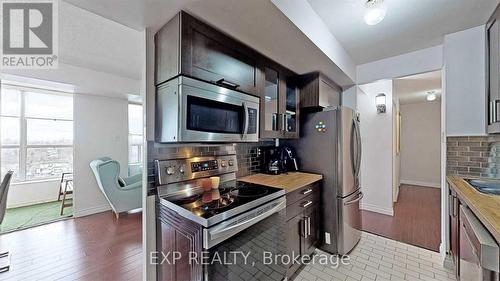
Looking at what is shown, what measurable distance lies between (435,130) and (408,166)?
1.20 metres

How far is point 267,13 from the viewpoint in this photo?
4.25 feet

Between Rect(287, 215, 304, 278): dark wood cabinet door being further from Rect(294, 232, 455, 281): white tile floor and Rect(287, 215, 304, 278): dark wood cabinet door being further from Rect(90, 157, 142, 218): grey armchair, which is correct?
Rect(90, 157, 142, 218): grey armchair

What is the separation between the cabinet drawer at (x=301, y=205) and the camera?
1.79m

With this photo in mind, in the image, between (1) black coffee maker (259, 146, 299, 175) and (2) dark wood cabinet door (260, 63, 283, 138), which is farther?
(1) black coffee maker (259, 146, 299, 175)

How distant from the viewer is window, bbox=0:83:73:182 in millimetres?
3906

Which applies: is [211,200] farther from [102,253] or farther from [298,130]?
[102,253]

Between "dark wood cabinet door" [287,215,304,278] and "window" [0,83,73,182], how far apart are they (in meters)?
5.17

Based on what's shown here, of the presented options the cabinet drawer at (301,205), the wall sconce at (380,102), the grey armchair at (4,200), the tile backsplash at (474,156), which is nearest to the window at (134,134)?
the grey armchair at (4,200)

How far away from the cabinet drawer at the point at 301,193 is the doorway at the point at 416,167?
1.44m

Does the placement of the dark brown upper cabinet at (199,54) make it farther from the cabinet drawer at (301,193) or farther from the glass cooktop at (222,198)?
the cabinet drawer at (301,193)

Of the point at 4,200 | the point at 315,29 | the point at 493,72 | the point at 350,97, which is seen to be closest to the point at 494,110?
the point at 493,72

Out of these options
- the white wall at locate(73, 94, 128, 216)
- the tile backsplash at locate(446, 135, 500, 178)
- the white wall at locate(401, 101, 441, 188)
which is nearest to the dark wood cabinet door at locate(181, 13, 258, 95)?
the tile backsplash at locate(446, 135, 500, 178)

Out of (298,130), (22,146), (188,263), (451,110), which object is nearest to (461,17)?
(451,110)

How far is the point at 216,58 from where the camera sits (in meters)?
1.52
